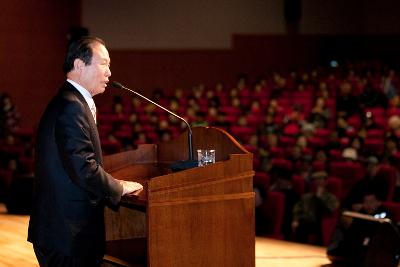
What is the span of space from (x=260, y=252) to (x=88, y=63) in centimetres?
144

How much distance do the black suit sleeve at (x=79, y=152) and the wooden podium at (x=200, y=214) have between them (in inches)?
3.3

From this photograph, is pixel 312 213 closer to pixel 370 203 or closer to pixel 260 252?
pixel 370 203

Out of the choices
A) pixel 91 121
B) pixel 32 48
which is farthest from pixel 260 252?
pixel 32 48

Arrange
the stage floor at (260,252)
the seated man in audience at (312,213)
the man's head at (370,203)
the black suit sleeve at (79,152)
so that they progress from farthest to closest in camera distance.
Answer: the seated man in audience at (312,213)
the man's head at (370,203)
the stage floor at (260,252)
the black suit sleeve at (79,152)

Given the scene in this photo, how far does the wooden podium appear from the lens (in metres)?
1.28

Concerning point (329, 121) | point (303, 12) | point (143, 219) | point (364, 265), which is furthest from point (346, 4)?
point (143, 219)

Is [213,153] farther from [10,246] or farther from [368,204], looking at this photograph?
[368,204]

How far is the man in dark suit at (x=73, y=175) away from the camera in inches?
47.3

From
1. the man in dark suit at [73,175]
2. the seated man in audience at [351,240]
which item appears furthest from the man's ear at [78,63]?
the seated man in audience at [351,240]

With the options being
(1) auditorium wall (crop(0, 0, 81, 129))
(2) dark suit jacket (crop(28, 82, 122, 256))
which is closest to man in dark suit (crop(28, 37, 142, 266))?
(2) dark suit jacket (crop(28, 82, 122, 256))

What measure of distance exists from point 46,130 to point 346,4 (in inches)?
341

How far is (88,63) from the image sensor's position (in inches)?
49.0

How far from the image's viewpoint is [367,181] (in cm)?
343

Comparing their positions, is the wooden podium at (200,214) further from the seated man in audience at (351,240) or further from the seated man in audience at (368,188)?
the seated man in audience at (368,188)
